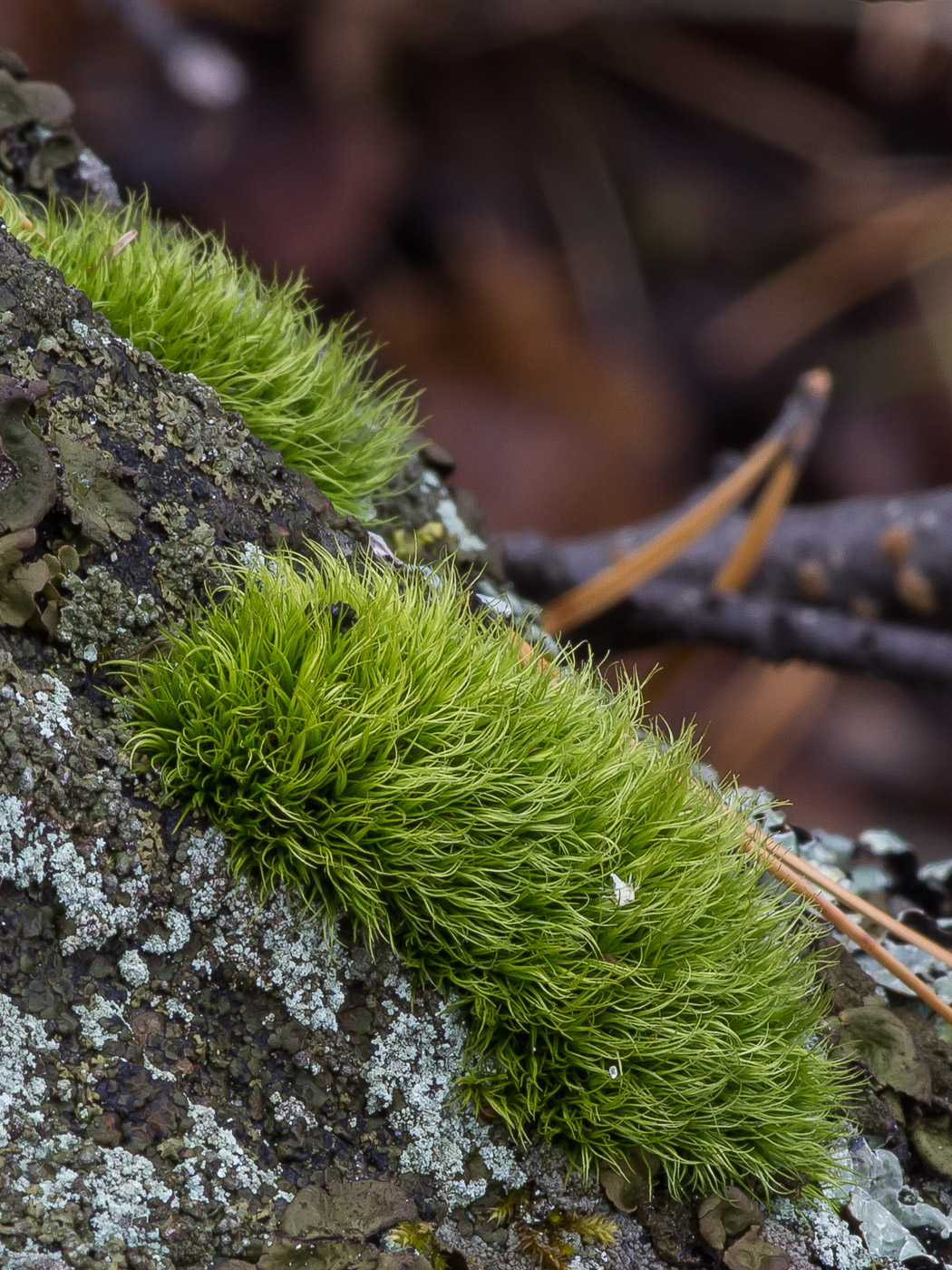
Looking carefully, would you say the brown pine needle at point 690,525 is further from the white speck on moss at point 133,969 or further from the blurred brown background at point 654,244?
the blurred brown background at point 654,244

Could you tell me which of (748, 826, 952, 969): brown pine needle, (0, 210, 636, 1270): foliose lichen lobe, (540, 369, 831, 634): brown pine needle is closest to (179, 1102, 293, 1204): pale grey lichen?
(0, 210, 636, 1270): foliose lichen lobe

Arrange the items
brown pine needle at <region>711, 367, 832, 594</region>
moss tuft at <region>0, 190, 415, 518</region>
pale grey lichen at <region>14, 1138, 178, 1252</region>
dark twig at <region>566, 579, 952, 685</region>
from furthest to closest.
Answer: brown pine needle at <region>711, 367, 832, 594</region> → dark twig at <region>566, 579, 952, 685</region> → moss tuft at <region>0, 190, 415, 518</region> → pale grey lichen at <region>14, 1138, 178, 1252</region>

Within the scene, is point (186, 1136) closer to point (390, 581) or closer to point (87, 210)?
point (390, 581)

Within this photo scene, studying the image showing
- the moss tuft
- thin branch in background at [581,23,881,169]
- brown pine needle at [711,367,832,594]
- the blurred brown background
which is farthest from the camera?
thin branch in background at [581,23,881,169]

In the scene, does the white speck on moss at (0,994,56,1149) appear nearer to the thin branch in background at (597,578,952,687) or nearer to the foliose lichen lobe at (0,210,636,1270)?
the foliose lichen lobe at (0,210,636,1270)

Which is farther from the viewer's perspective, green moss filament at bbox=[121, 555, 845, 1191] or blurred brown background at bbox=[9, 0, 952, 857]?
blurred brown background at bbox=[9, 0, 952, 857]

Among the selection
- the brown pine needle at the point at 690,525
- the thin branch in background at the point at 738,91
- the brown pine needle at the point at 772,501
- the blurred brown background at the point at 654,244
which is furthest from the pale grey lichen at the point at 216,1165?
the thin branch in background at the point at 738,91

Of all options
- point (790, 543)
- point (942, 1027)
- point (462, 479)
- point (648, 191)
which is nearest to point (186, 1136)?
point (942, 1027)
